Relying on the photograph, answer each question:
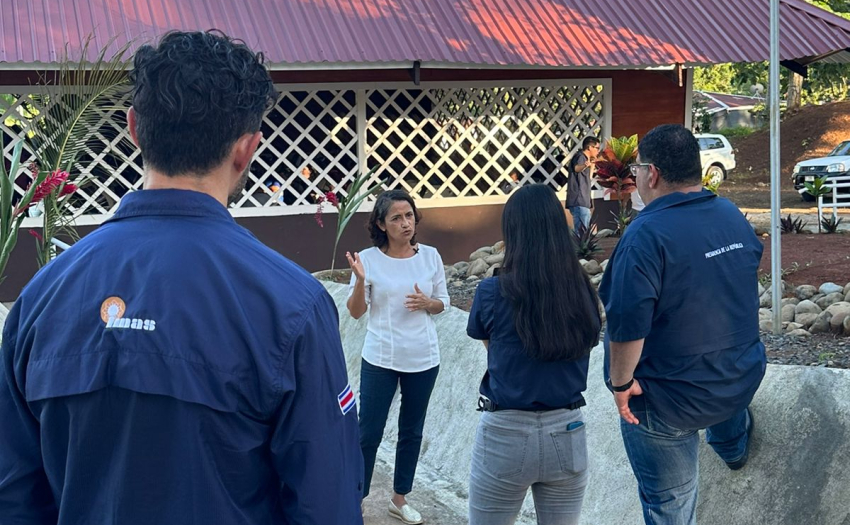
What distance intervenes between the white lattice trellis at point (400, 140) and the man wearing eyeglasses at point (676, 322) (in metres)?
7.68

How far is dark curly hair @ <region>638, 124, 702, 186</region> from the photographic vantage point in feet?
10.5

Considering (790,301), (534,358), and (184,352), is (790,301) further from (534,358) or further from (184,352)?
(184,352)

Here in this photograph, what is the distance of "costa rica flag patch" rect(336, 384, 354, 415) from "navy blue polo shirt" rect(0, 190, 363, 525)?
1 centimetres

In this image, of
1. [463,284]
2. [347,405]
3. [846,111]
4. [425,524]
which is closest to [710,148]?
[846,111]

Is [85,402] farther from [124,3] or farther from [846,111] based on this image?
[846,111]

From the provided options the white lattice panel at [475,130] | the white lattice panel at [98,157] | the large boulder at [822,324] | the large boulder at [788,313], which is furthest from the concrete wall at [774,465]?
the white lattice panel at [475,130]

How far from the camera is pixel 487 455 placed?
3215 millimetres

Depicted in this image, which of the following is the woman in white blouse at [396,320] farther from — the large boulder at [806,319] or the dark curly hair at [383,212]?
the large boulder at [806,319]

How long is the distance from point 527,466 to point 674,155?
126 cm

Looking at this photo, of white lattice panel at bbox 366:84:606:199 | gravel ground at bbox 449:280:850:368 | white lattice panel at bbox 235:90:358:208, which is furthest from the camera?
white lattice panel at bbox 366:84:606:199

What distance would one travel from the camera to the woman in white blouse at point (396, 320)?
14.4ft

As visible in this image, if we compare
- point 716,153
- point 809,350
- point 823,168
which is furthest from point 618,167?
point 716,153

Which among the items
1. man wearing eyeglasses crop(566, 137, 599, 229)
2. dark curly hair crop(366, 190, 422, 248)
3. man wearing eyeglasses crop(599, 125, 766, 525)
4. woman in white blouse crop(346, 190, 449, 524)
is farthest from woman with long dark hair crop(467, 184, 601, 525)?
man wearing eyeglasses crop(566, 137, 599, 229)

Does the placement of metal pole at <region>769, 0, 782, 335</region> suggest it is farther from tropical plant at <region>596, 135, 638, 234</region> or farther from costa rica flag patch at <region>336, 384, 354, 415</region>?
tropical plant at <region>596, 135, 638, 234</region>
